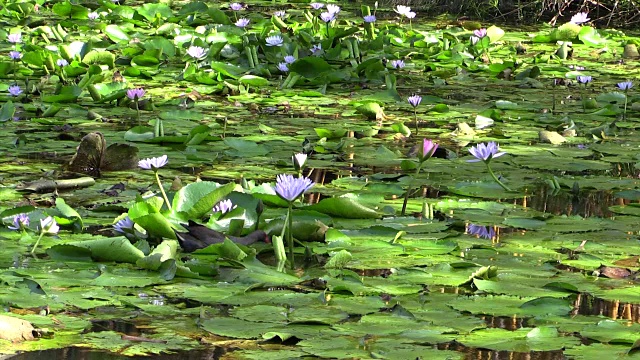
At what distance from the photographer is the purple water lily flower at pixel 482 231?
3.20m

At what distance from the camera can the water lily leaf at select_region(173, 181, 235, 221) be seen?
3115 mm

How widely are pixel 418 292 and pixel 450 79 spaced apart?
421 cm

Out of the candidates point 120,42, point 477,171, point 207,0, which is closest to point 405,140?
point 477,171

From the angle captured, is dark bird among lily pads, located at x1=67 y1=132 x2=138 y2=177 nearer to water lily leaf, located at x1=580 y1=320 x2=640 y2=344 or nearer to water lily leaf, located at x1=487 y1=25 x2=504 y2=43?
water lily leaf, located at x1=580 y1=320 x2=640 y2=344

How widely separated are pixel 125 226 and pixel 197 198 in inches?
11.0

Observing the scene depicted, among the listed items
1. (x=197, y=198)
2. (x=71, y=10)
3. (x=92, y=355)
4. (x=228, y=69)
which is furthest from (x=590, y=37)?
(x=92, y=355)

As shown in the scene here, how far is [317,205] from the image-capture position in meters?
3.33

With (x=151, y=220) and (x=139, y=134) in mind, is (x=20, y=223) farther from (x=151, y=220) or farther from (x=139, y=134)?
(x=139, y=134)

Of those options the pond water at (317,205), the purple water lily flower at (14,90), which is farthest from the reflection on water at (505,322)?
the purple water lily flower at (14,90)

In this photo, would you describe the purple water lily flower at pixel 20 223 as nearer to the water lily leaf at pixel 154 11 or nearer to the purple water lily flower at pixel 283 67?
the purple water lily flower at pixel 283 67

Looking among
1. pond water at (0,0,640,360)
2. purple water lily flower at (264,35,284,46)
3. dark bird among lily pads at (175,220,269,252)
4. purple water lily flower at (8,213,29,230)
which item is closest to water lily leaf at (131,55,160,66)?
pond water at (0,0,640,360)

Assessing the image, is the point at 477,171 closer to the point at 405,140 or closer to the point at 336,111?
the point at 405,140

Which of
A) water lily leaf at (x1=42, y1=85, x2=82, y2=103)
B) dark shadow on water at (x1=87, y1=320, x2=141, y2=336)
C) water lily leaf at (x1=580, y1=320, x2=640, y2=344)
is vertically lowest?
water lily leaf at (x1=42, y1=85, x2=82, y2=103)

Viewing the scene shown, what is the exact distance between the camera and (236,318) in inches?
93.4
